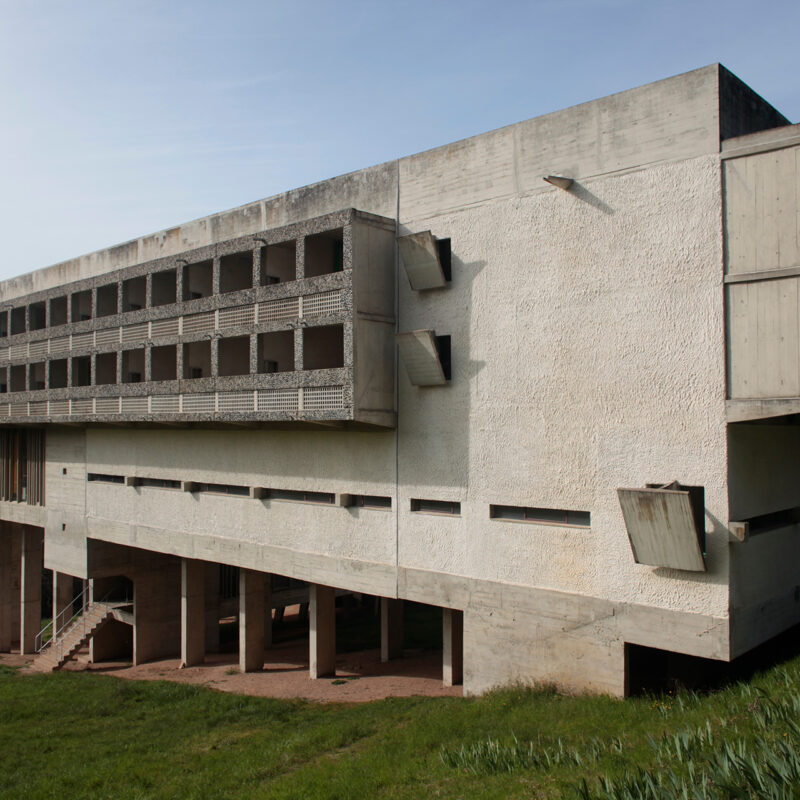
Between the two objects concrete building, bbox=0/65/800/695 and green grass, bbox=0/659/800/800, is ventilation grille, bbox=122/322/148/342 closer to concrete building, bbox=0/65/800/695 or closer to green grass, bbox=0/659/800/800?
concrete building, bbox=0/65/800/695

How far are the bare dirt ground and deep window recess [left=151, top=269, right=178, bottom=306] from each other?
42.2 ft

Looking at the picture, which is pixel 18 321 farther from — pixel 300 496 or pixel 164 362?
pixel 300 496

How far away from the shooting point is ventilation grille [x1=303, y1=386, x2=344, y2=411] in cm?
1755

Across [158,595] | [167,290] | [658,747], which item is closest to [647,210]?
[658,747]

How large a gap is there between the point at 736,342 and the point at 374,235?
8.78 m

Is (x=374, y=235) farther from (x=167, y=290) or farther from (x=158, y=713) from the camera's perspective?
(x=158, y=713)

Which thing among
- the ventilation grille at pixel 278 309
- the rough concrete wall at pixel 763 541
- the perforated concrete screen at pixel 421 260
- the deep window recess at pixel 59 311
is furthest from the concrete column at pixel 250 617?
the rough concrete wall at pixel 763 541

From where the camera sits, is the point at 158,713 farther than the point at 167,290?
No

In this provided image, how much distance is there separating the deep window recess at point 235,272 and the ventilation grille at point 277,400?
3802 millimetres

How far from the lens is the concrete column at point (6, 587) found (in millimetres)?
35938

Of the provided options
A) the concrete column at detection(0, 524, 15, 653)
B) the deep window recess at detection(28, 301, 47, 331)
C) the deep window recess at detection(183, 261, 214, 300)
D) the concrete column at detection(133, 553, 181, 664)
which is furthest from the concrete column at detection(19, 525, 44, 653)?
the deep window recess at detection(183, 261, 214, 300)

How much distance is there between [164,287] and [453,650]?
1500cm

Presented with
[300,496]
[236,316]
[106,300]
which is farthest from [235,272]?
[300,496]

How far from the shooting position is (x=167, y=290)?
81.8 feet
